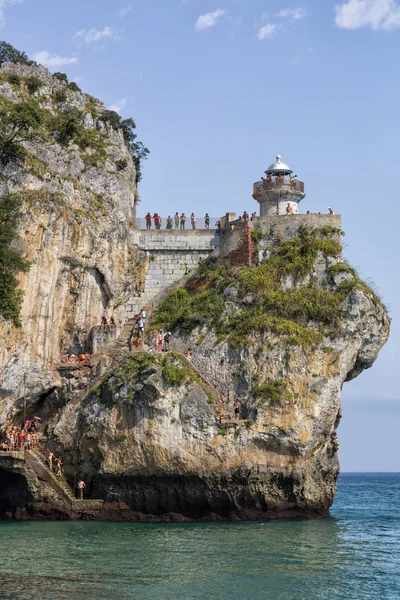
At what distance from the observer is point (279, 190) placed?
43.4 meters

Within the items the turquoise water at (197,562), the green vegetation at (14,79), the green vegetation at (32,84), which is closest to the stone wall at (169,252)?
the green vegetation at (32,84)

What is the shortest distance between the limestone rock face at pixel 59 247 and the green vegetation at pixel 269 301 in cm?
360

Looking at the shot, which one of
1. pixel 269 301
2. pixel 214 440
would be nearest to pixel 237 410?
pixel 214 440

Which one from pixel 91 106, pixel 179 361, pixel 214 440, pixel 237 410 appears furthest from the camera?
pixel 91 106

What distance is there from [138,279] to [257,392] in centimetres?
1015

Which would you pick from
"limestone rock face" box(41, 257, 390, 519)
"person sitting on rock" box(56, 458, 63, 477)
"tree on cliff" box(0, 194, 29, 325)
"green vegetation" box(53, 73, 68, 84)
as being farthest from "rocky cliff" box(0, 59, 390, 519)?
"green vegetation" box(53, 73, 68, 84)

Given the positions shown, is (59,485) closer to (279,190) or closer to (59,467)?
(59,467)

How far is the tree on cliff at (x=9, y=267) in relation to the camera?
119ft

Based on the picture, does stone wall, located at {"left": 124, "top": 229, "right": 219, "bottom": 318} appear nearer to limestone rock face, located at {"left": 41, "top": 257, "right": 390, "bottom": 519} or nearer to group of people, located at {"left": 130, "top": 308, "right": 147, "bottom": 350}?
group of people, located at {"left": 130, "top": 308, "right": 147, "bottom": 350}

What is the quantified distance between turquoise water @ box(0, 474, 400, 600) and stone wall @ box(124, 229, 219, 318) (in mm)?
13610

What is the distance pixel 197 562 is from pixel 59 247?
59.4 ft

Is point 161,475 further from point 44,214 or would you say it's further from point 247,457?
point 44,214

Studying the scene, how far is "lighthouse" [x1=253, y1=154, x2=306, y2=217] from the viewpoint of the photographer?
4347 centimetres

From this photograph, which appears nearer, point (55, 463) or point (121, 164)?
point (55, 463)
